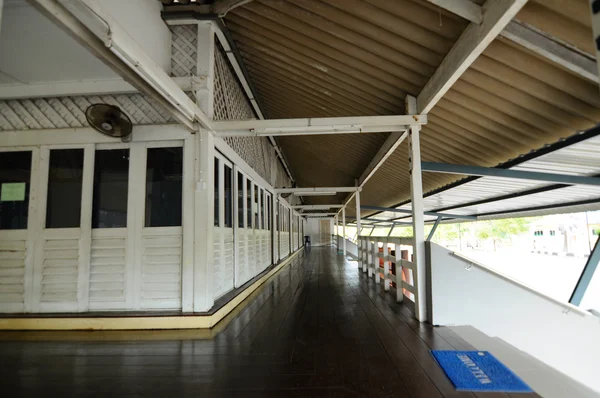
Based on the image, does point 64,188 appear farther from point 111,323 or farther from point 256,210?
point 256,210

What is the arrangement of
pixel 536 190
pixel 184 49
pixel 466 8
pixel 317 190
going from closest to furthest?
1. pixel 466 8
2. pixel 184 49
3. pixel 536 190
4. pixel 317 190

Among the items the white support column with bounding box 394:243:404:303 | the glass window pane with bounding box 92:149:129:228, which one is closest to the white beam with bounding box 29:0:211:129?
the glass window pane with bounding box 92:149:129:228

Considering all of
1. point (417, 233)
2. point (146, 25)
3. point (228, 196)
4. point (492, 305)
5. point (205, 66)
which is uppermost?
point (146, 25)

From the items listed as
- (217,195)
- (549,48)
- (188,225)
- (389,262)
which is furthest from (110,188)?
(389,262)

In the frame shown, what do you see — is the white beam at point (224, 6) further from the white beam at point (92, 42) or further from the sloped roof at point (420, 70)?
the white beam at point (92, 42)

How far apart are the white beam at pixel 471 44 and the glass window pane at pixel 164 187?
114 inches

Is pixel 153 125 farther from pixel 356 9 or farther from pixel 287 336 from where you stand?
pixel 287 336

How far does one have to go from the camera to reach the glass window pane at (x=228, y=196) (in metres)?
4.50

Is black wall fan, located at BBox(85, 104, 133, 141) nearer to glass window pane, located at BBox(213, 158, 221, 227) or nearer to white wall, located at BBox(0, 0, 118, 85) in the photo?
white wall, located at BBox(0, 0, 118, 85)

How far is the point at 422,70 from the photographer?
323 centimetres

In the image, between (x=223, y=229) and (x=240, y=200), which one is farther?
(x=240, y=200)

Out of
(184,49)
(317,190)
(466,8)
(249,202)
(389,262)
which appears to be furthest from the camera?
(317,190)

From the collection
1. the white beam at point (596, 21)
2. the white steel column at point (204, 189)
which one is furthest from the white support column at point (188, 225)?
the white beam at point (596, 21)

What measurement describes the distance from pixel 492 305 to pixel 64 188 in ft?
16.4
